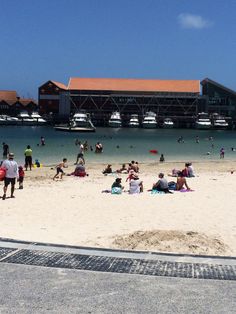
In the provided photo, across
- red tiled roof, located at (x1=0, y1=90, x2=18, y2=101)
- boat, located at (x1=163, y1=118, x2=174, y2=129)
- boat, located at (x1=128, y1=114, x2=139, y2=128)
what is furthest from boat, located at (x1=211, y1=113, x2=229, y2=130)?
red tiled roof, located at (x1=0, y1=90, x2=18, y2=101)

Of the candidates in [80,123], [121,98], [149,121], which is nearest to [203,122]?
[149,121]

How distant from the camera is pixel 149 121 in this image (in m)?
115

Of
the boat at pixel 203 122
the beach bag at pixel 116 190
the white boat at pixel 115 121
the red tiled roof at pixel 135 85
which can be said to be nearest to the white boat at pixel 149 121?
the white boat at pixel 115 121

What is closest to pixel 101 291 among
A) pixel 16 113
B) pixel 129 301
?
pixel 129 301

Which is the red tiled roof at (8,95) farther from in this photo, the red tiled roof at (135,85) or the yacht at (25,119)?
the red tiled roof at (135,85)

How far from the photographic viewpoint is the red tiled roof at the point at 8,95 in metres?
129

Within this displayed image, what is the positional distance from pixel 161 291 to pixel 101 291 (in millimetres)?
662

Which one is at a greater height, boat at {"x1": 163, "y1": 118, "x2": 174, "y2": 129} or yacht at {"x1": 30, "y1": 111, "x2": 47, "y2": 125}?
yacht at {"x1": 30, "y1": 111, "x2": 47, "y2": 125}

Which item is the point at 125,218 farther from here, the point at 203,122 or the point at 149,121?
the point at 203,122

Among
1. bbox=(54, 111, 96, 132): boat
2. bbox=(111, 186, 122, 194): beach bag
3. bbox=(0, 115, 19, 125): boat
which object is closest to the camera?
bbox=(111, 186, 122, 194): beach bag

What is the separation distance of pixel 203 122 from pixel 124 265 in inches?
4412

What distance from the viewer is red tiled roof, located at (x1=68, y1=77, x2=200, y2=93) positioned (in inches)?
4624

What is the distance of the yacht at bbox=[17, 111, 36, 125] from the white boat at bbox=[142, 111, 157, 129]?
2866 cm

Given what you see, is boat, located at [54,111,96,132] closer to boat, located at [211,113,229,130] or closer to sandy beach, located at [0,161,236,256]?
boat, located at [211,113,229,130]
